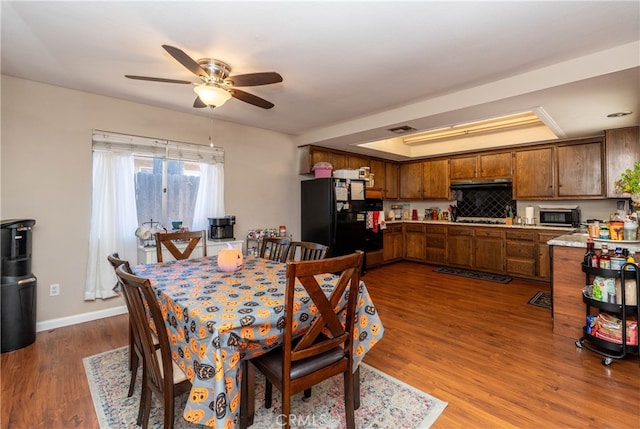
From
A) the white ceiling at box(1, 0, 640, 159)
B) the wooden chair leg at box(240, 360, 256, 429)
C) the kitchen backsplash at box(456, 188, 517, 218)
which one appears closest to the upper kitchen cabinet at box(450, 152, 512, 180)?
the kitchen backsplash at box(456, 188, 517, 218)

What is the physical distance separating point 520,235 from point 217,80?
192 inches

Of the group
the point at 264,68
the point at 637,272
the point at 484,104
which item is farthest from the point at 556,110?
the point at 264,68

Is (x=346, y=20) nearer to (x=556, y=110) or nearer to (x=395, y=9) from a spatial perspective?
(x=395, y=9)

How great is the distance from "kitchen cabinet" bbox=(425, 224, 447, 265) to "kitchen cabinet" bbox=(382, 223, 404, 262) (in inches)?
20.9

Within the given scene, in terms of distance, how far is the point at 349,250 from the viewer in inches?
189

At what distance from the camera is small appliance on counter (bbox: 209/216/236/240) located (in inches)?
152

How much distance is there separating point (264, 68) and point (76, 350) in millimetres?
2925

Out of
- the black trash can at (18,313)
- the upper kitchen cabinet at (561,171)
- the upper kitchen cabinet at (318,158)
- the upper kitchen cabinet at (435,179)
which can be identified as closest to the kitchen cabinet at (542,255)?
the upper kitchen cabinet at (561,171)

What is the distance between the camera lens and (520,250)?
469cm

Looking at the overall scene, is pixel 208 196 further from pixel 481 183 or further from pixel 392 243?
pixel 481 183

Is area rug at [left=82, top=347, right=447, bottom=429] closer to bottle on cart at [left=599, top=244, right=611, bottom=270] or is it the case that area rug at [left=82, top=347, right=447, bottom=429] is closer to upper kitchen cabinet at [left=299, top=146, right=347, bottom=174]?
bottle on cart at [left=599, top=244, right=611, bottom=270]

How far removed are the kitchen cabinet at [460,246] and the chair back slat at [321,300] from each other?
449 centimetres

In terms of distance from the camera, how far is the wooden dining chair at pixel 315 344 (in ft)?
4.22

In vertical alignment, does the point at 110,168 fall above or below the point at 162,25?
below
